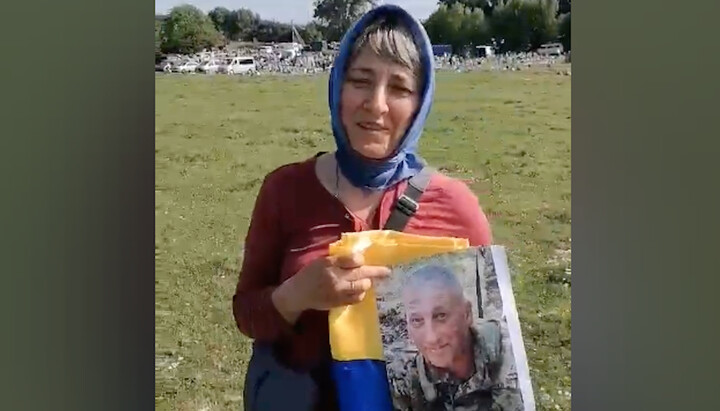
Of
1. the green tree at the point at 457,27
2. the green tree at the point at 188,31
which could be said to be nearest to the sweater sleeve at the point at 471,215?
the green tree at the point at 457,27

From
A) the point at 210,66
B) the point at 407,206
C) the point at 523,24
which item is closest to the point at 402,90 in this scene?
the point at 407,206

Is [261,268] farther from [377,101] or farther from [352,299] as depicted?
[377,101]

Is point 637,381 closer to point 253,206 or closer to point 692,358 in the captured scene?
point 692,358

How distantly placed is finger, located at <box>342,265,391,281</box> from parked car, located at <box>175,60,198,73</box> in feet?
2.02

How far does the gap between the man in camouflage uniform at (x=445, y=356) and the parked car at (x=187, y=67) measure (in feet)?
2.32

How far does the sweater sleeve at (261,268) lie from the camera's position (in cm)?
196

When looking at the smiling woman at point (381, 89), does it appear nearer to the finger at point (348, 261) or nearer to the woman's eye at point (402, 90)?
the woman's eye at point (402, 90)

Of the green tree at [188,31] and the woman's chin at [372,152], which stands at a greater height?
the green tree at [188,31]

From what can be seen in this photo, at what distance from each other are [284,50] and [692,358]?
123cm

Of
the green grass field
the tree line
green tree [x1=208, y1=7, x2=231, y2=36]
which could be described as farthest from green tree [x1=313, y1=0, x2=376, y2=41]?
green tree [x1=208, y1=7, x2=231, y2=36]

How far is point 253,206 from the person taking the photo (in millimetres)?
2008

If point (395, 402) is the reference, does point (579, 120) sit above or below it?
above

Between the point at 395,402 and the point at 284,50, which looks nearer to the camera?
the point at 395,402

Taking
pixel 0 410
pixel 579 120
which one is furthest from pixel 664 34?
pixel 0 410
